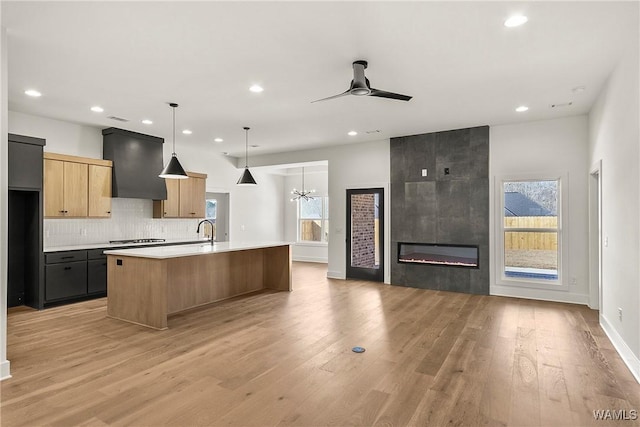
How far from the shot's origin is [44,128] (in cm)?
568

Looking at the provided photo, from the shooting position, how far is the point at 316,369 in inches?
121

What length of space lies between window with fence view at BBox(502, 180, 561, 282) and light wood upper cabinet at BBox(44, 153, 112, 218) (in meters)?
6.65

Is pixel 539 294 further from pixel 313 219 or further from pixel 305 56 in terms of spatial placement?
pixel 313 219

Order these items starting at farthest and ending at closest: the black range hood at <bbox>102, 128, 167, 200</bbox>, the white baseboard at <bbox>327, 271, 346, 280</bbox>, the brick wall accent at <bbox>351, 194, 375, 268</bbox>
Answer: the white baseboard at <bbox>327, 271, 346, 280</bbox>, the brick wall accent at <bbox>351, 194, 375, 268</bbox>, the black range hood at <bbox>102, 128, 167, 200</bbox>

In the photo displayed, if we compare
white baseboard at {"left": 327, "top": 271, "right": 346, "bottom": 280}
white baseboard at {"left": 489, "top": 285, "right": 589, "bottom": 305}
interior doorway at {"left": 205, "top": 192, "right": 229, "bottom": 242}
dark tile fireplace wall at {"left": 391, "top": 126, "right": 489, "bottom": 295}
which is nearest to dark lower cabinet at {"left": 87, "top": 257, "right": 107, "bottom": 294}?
interior doorway at {"left": 205, "top": 192, "right": 229, "bottom": 242}

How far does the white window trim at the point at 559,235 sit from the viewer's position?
5547mm

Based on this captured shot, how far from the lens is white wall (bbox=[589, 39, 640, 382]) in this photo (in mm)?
3029

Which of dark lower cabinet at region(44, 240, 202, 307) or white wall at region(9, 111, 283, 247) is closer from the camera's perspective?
dark lower cabinet at region(44, 240, 202, 307)

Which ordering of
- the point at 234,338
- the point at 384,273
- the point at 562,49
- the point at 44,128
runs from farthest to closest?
the point at 384,273 → the point at 44,128 → the point at 234,338 → the point at 562,49

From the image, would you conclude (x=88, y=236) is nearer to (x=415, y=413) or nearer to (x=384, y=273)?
(x=384, y=273)

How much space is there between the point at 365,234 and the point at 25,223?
18.4 ft

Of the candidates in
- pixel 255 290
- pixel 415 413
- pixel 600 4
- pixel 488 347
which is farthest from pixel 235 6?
pixel 255 290

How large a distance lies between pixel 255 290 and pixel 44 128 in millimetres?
4167

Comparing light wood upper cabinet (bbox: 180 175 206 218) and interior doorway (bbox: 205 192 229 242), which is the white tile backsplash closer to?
light wood upper cabinet (bbox: 180 175 206 218)
